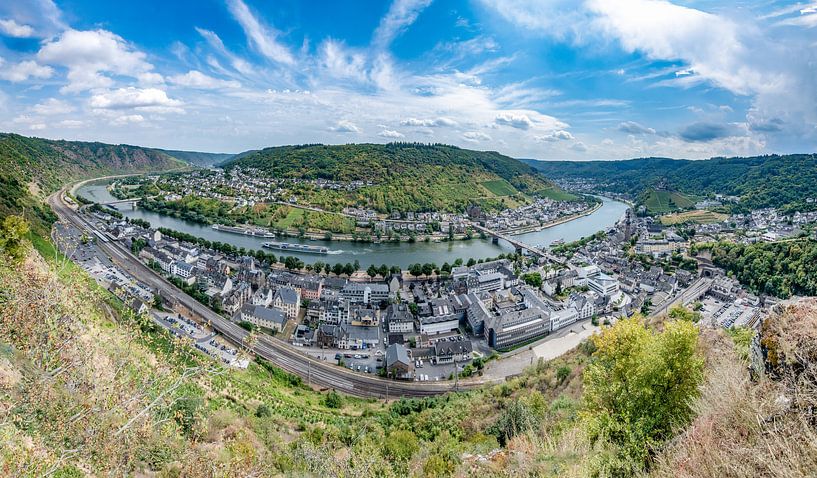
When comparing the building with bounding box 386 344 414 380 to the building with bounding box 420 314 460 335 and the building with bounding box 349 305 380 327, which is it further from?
the building with bounding box 349 305 380 327

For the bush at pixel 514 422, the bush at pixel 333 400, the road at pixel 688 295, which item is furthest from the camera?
the road at pixel 688 295

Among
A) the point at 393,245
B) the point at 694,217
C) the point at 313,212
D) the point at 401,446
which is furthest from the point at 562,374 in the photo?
→ the point at 694,217

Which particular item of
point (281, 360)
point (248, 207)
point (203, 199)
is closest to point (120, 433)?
point (281, 360)

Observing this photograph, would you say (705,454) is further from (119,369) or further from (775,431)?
(119,369)

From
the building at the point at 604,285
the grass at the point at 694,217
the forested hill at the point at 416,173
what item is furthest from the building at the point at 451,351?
the grass at the point at 694,217

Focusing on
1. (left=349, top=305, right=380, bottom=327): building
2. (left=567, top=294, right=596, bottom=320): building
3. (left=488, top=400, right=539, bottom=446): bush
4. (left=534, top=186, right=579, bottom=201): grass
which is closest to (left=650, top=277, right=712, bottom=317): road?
(left=567, top=294, right=596, bottom=320): building

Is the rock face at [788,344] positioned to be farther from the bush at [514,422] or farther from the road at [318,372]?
the road at [318,372]
